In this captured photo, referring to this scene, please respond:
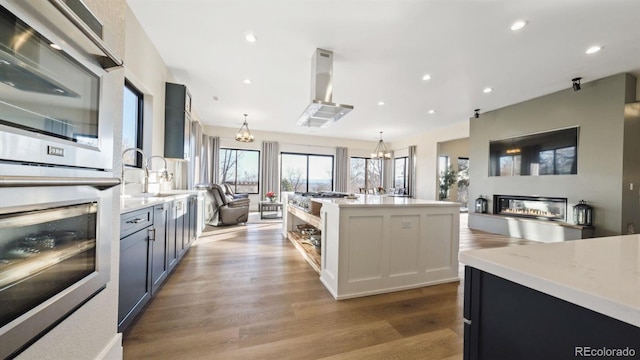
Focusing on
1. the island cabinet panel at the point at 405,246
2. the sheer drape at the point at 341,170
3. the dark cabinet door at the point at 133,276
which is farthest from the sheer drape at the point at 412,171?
the dark cabinet door at the point at 133,276

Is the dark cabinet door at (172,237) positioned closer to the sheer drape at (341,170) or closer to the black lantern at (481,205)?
the black lantern at (481,205)

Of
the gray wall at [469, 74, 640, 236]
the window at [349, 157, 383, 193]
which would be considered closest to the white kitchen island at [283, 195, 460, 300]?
the gray wall at [469, 74, 640, 236]

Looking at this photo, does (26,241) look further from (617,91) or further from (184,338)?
(617,91)

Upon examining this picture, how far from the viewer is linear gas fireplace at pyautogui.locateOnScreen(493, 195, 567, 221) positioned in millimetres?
4355

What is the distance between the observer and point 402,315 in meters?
1.93

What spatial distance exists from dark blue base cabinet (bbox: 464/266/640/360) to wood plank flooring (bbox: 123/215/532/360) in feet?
3.47

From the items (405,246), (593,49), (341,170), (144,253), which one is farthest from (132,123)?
(341,170)

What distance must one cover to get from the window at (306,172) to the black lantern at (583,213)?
6339 millimetres

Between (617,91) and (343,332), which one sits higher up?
(617,91)

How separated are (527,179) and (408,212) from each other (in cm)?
409

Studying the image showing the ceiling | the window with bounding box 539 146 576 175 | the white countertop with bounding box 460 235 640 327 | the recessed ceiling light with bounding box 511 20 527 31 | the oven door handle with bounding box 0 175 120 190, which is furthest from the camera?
the window with bounding box 539 146 576 175

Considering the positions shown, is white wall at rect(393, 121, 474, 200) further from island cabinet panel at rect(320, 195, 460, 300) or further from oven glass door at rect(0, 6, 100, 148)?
oven glass door at rect(0, 6, 100, 148)

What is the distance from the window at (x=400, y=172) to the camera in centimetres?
920

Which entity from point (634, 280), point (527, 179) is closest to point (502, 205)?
point (527, 179)
